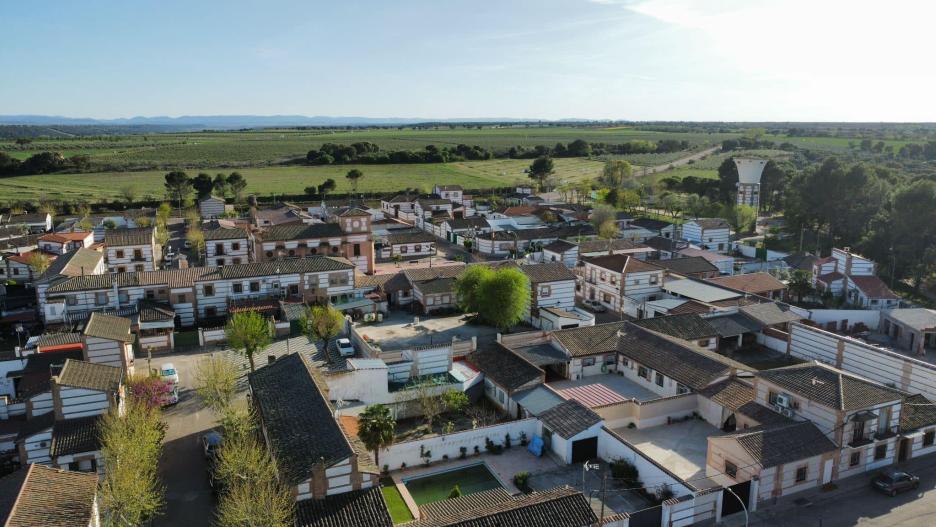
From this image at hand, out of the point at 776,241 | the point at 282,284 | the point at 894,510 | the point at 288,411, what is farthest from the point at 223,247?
the point at 776,241

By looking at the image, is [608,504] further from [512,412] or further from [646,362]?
[646,362]

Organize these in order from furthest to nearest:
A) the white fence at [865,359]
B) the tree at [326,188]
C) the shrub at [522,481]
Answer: the tree at [326,188] → the white fence at [865,359] → the shrub at [522,481]

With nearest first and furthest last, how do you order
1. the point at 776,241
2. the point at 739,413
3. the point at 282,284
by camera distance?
the point at 739,413
the point at 282,284
the point at 776,241

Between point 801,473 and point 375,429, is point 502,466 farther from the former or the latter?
point 801,473

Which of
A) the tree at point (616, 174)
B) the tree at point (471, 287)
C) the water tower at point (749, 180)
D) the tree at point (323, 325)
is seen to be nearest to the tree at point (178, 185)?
the tree at point (323, 325)

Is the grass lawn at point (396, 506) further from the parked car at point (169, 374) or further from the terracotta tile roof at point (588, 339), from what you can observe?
the parked car at point (169, 374)

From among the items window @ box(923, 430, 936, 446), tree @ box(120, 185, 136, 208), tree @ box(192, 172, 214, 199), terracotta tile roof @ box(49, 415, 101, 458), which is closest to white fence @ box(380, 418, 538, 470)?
terracotta tile roof @ box(49, 415, 101, 458)
